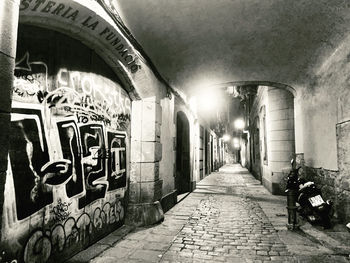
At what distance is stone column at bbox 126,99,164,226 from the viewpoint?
4957 mm

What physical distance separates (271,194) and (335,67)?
5198mm

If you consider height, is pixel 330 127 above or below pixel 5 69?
below

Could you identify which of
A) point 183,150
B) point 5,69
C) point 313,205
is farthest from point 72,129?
point 183,150

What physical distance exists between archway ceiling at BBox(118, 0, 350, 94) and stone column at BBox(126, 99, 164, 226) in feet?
3.85

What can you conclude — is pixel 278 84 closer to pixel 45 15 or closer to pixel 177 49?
pixel 177 49

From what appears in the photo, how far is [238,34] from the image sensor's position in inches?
191

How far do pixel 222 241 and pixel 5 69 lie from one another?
3.79 metres

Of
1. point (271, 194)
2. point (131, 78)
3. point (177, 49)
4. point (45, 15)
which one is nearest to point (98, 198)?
point (131, 78)

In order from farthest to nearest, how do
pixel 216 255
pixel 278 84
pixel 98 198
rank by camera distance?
pixel 278 84 < pixel 98 198 < pixel 216 255

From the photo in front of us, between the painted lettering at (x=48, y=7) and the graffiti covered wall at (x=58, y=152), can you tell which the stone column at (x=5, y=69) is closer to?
the graffiti covered wall at (x=58, y=152)

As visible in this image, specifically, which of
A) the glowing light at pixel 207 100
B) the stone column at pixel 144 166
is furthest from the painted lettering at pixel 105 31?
the glowing light at pixel 207 100

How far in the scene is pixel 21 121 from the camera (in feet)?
8.70

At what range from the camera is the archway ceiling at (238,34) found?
4.00 metres

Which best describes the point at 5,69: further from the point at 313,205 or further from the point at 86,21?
the point at 313,205
